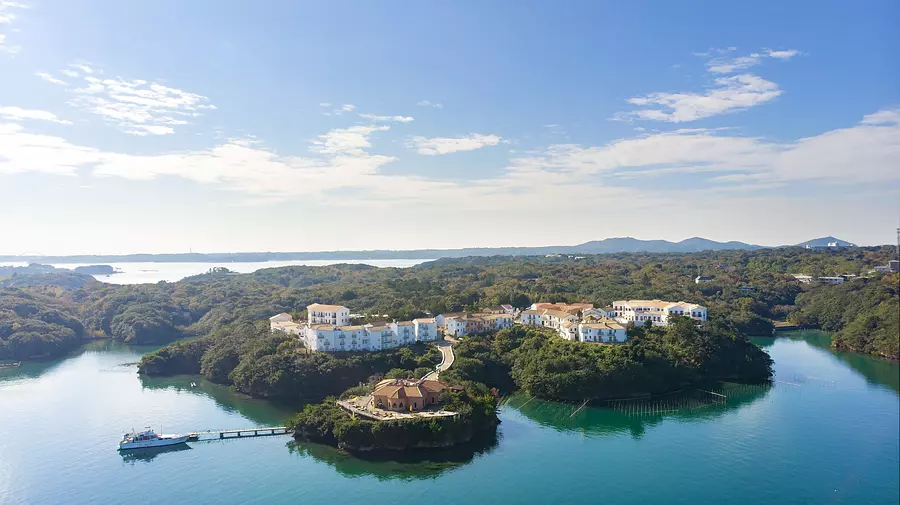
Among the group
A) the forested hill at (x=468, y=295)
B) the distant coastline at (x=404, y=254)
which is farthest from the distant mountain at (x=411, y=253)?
the forested hill at (x=468, y=295)

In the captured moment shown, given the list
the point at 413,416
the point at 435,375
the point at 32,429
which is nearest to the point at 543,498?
the point at 413,416

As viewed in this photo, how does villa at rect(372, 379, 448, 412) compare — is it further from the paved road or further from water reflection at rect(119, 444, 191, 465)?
water reflection at rect(119, 444, 191, 465)

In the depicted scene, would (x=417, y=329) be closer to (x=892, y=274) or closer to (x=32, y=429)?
(x=32, y=429)

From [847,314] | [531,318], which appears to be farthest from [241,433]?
[847,314]

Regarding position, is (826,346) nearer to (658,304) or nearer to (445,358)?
(658,304)

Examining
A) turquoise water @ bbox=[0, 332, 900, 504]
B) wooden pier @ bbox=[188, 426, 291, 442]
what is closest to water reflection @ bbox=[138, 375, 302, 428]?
turquoise water @ bbox=[0, 332, 900, 504]
